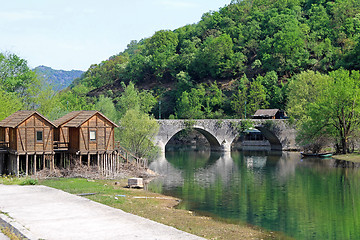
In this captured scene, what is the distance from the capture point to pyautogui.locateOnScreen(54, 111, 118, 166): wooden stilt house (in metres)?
44.7

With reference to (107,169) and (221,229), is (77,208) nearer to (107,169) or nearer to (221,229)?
(221,229)

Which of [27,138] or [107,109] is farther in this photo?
[107,109]

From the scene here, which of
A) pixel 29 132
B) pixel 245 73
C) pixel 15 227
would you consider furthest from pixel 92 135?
pixel 245 73

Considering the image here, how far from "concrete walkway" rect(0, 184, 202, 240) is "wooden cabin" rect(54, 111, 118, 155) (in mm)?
15951

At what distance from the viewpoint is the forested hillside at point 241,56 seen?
113 metres

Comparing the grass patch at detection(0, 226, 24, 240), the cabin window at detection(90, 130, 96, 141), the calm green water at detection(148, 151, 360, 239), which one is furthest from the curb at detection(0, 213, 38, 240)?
the cabin window at detection(90, 130, 96, 141)

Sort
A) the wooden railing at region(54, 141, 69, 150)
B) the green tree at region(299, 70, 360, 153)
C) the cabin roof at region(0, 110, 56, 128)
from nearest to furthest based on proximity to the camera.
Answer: the cabin roof at region(0, 110, 56, 128) → the wooden railing at region(54, 141, 69, 150) → the green tree at region(299, 70, 360, 153)

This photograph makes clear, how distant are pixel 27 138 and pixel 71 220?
22447 mm

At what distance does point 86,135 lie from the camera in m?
44.8

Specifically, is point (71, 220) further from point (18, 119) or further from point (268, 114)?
point (268, 114)

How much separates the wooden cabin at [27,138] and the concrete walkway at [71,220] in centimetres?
1383

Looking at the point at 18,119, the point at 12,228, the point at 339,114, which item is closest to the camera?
the point at 12,228

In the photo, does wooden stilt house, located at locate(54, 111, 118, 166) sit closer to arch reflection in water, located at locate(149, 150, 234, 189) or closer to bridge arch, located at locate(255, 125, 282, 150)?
arch reflection in water, located at locate(149, 150, 234, 189)

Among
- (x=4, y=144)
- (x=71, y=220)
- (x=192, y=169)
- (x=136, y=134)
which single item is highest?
(x=136, y=134)
